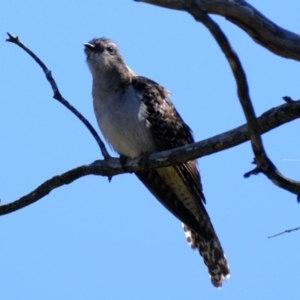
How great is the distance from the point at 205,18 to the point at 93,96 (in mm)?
5091

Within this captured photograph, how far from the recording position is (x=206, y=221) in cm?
890

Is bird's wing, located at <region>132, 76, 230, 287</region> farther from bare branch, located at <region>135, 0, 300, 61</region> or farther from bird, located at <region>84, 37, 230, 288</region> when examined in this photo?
bare branch, located at <region>135, 0, 300, 61</region>

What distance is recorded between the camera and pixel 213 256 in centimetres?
909

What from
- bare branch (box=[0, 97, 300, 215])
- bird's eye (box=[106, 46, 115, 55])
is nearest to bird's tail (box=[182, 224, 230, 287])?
bare branch (box=[0, 97, 300, 215])

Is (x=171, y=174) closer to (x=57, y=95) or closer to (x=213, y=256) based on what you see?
(x=213, y=256)

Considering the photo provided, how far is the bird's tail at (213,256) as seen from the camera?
29.7ft

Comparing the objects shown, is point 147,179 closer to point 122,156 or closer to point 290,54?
point 122,156

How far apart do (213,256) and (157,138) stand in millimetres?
1561

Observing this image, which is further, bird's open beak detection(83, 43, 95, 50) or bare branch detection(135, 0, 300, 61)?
bird's open beak detection(83, 43, 95, 50)

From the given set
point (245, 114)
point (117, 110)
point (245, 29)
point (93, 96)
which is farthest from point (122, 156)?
point (245, 114)

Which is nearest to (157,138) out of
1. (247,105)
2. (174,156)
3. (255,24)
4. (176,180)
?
(176,180)

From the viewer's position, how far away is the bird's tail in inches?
356

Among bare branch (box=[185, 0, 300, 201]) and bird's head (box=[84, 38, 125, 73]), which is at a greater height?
bird's head (box=[84, 38, 125, 73])

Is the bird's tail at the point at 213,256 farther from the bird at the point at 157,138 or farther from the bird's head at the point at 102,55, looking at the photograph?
the bird's head at the point at 102,55
